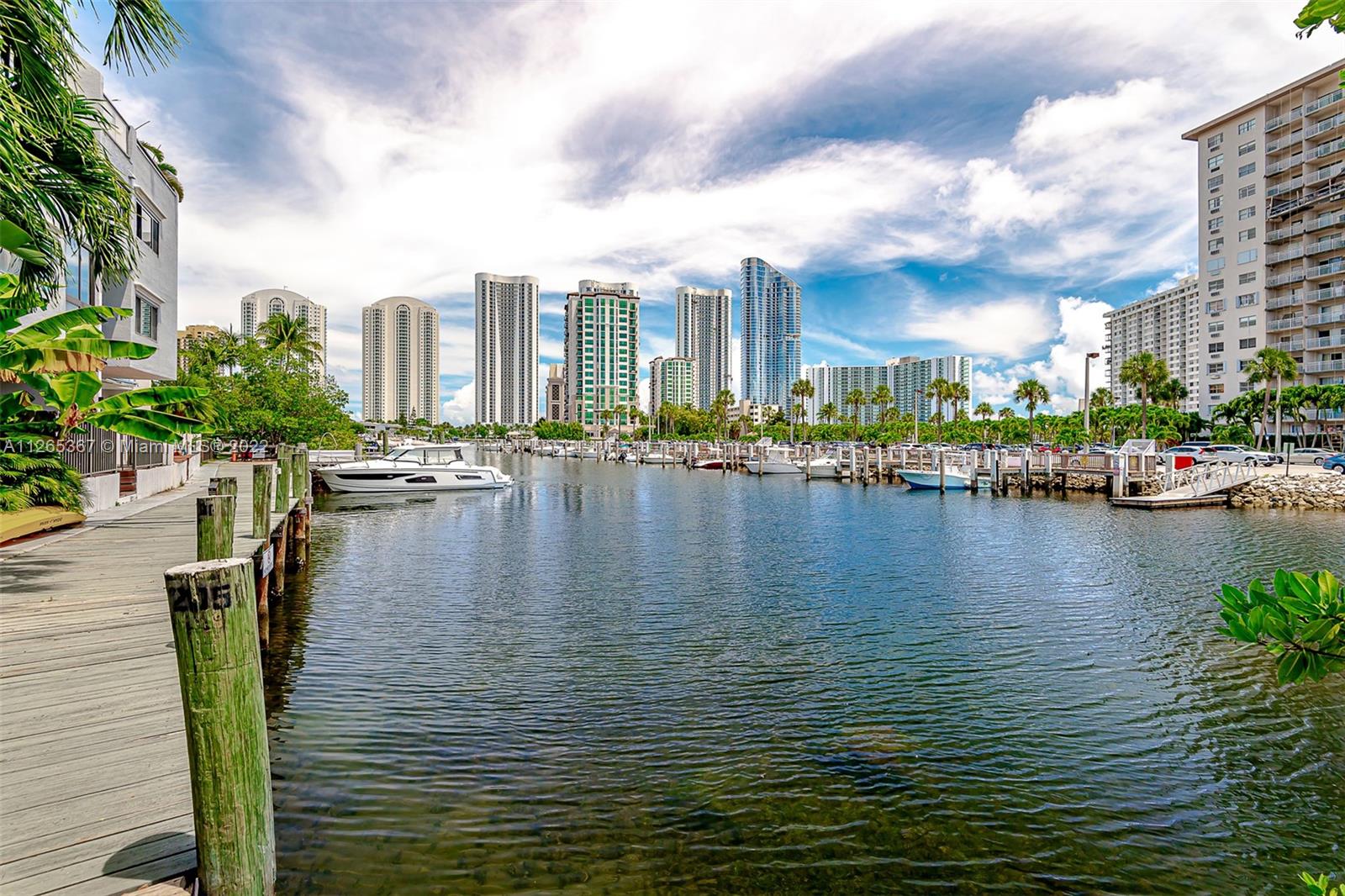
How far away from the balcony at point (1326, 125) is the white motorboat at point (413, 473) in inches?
3388

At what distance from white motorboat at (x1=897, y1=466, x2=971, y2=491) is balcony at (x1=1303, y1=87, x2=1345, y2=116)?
190 ft

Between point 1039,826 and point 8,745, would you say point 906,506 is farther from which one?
point 8,745

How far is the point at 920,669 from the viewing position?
1194cm

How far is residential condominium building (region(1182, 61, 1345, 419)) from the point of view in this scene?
2847 inches

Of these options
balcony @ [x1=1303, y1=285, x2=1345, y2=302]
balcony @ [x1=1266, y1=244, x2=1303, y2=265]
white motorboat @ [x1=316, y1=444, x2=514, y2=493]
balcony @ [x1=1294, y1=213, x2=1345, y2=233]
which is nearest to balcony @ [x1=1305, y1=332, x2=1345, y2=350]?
balcony @ [x1=1303, y1=285, x2=1345, y2=302]

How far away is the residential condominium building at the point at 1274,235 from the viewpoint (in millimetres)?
72312

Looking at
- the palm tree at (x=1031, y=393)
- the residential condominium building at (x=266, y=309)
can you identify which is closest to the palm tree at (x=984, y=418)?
the palm tree at (x=1031, y=393)

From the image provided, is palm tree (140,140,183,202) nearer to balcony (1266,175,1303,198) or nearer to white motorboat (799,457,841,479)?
white motorboat (799,457,841,479)

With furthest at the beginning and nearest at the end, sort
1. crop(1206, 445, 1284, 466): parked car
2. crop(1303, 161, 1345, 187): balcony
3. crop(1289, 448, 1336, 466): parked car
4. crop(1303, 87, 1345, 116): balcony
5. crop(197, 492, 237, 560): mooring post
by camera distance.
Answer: crop(1303, 161, 1345, 187): balcony → crop(1303, 87, 1345, 116): balcony → crop(1289, 448, 1336, 466): parked car → crop(1206, 445, 1284, 466): parked car → crop(197, 492, 237, 560): mooring post

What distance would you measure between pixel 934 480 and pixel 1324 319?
54.0 meters

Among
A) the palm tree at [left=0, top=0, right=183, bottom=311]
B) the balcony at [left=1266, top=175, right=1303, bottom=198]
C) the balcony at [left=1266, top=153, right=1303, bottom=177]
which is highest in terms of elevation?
the balcony at [left=1266, top=153, right=1303, bottom=177]

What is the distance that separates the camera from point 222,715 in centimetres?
436

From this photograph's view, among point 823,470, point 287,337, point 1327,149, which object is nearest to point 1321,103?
point 1327,149

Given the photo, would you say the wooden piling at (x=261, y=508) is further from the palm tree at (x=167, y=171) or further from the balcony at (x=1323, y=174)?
the balcony at (x=1323, y=174)
